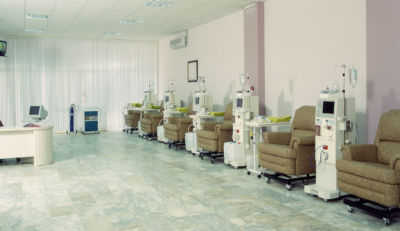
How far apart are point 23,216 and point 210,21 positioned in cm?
630

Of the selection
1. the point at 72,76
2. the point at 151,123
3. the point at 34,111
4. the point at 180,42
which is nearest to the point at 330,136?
the point at 34,111

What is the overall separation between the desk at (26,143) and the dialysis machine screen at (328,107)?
4.83 meters

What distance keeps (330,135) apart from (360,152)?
43 cm

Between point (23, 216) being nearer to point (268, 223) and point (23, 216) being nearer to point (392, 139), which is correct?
point (268, 223)

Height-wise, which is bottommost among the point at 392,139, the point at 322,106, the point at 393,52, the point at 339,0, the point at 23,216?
the point at 23,216

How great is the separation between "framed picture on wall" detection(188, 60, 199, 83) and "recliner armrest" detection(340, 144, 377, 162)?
5.91 metres

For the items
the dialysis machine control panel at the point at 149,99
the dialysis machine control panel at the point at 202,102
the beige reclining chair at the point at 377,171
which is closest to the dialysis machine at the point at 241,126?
the dialysis machine control panel at the point at 202,102

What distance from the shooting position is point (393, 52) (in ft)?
14.6

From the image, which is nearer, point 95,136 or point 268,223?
point 268,223

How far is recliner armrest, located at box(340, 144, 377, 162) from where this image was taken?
4031mm

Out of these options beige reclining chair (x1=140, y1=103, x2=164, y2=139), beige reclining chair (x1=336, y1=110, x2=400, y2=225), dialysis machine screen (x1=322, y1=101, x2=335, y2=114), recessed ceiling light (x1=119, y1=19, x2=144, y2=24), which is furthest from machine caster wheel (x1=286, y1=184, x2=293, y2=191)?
recessed ceiling light (x1=119, y1=19, x2=144, y2=24)

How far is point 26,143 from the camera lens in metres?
6.79

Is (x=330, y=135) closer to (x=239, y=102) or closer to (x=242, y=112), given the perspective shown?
(x=242, y=112)

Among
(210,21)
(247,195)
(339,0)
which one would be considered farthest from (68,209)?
(210,21)
